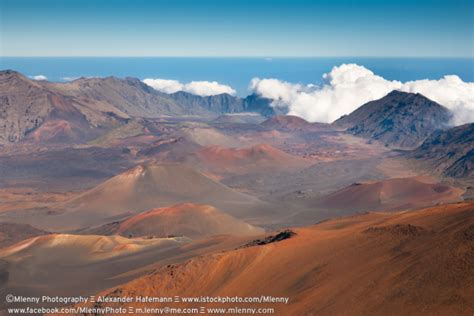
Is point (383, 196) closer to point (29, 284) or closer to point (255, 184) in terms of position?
point (255, 184)

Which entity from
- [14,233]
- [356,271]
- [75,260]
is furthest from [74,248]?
[356,271]

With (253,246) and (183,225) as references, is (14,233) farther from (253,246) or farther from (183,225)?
(253,246)

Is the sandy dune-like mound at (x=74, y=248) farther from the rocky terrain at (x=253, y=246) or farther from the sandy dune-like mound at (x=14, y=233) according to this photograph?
the sandy dune-like mound at (x=14, y=233)

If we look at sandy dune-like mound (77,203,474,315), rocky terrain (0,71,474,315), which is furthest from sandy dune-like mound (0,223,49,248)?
sandy dune-like mound (77,203,474,315)

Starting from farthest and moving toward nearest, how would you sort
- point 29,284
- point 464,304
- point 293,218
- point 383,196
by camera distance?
point 383,196, point 293,218, point 29,284, point 464,304

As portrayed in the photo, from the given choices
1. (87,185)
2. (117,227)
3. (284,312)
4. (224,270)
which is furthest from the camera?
(87,185)

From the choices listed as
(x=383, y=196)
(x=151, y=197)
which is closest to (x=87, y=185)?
(x=151, y=197)

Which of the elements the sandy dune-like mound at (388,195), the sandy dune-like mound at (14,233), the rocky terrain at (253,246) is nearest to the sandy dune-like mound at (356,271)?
the rocky terrain at (253,246)
